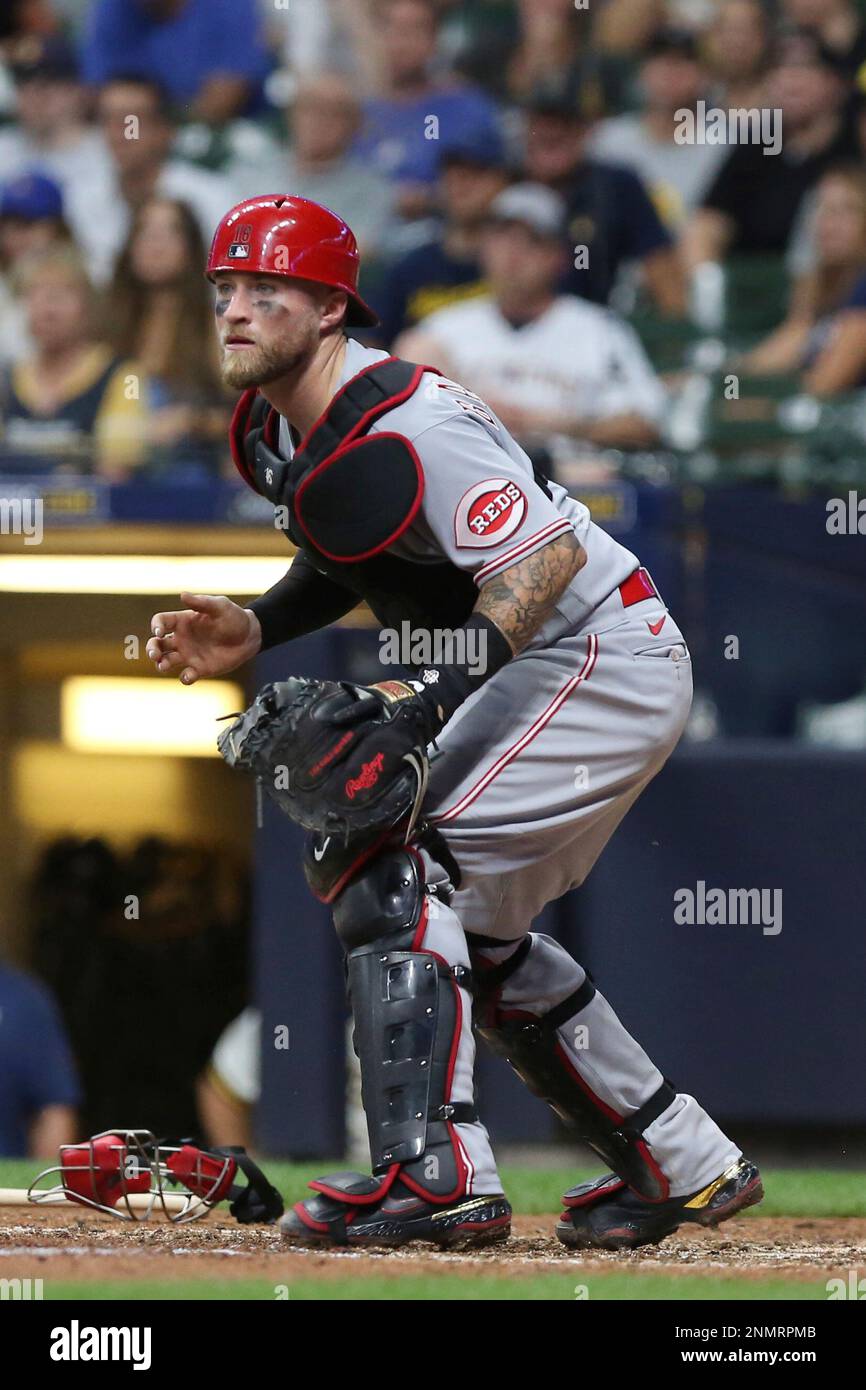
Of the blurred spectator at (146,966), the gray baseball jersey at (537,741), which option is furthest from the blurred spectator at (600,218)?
the gray baseball jersey at (537,741)

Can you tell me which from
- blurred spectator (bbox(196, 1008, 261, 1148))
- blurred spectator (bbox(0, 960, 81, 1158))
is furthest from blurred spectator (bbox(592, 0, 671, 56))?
blurred spectator (bbox(0, 960, 81, 1158))

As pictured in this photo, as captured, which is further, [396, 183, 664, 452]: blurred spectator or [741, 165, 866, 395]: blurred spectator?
[741, 165, 866, 395]: blurred spectator

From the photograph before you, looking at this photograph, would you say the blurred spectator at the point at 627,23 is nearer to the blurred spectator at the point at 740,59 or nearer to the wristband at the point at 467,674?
the blurred spectator at the point at 740,59

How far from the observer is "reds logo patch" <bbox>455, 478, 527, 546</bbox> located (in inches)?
110

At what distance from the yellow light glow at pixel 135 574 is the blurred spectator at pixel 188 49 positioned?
→ 246cm

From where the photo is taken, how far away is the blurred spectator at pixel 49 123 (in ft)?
23.9

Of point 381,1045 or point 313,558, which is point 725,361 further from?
point 381,1045

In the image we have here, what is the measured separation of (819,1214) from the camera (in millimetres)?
3717

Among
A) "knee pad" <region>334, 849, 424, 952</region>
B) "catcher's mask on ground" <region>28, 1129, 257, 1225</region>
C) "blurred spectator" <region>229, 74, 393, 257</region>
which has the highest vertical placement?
"blurred spectator" <region>229, 74, 393, 257</region>

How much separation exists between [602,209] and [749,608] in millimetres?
1776

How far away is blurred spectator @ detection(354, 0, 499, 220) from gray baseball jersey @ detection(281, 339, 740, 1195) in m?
3.99

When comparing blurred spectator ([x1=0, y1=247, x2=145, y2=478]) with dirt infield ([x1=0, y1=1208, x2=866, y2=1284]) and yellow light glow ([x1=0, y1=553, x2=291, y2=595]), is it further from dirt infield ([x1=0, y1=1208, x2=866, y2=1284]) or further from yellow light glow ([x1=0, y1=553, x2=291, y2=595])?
dirt infield ([x1=0, y1=1208, x2=866, y2=1284])

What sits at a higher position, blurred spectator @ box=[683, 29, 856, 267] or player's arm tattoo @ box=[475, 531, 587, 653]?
blurred spectator @ box=[683, 29, 856, 267]

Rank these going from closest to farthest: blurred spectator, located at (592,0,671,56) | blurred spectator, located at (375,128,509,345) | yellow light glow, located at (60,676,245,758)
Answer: blurred spectator, located at (375,128,509,345) < yellow light glow, located at (60,676,245,758) < blurred spectator, located at (592,0,671,56)
